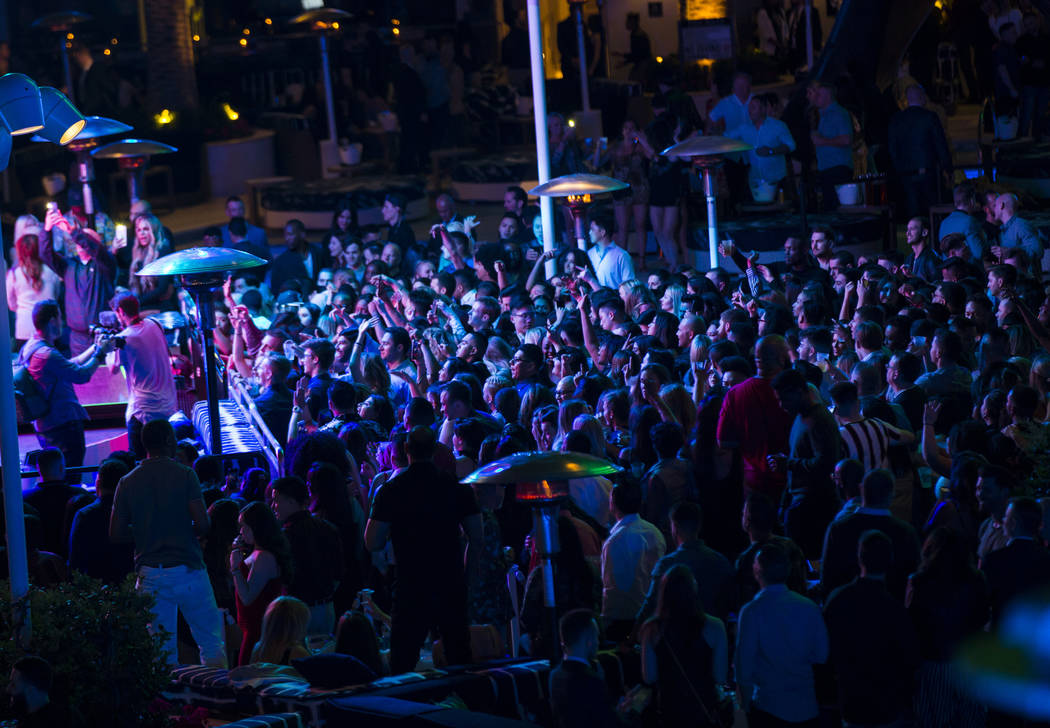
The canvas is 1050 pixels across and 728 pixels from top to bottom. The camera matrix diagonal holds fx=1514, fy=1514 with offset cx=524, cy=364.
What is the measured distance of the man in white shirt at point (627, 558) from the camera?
7.44m

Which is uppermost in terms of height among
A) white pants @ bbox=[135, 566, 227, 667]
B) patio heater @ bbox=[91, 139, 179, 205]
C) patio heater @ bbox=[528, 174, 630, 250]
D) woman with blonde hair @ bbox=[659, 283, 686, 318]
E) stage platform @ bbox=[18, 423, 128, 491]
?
patio heater @ bbox=[91, 139, 179, 205]

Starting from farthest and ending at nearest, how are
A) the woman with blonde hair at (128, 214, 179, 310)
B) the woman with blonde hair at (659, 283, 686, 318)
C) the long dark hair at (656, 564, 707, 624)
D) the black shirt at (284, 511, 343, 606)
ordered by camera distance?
the woman with blonde hair at (128, 214, 179, 310)
the woman with blonde hair at (659, 283, 686, 318)
the black shirt at (284, 511, 343, 606)
the long dark hair at (656, 564, 707, 624)

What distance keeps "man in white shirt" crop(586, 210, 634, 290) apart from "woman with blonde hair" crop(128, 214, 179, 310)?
4.90 meters

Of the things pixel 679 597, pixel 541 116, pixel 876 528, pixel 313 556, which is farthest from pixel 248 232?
pixel 679 597

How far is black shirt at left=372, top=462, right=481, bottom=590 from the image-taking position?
7.54 meters

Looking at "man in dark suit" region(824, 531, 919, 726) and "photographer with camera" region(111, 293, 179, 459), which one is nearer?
"man in dark suit" region(824, 531, 919, 726)

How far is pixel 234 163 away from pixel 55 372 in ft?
50.9

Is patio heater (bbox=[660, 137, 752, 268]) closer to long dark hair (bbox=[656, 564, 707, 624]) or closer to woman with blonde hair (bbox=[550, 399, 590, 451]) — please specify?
woman with blonde hair (bbox=[550, 399, 590, 451])

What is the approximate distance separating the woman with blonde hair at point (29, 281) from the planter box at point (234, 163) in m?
10.4

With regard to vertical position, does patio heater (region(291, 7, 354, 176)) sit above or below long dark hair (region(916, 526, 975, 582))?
above

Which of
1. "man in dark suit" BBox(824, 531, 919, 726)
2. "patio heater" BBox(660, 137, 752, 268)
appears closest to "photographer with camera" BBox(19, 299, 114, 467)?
"patio heater" BBox(660, 137, 752, 268)

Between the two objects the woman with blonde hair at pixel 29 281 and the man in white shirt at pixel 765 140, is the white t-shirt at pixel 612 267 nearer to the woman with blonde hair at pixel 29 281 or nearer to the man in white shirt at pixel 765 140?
the man in white shirt at pixel 765 140

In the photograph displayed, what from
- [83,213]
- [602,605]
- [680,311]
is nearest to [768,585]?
[602,605]

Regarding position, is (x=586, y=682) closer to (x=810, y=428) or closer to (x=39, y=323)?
(x=810, y=428)
